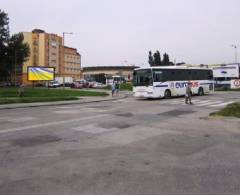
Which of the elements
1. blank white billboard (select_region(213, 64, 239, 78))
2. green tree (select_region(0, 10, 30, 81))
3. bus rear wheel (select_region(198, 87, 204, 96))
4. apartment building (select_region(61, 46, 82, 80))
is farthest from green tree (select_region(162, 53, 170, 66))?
bus rear wheel (select_region(198, 87, 204, 96))

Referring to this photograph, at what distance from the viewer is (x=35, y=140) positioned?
10750 mm

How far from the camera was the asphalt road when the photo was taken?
6.06 metres

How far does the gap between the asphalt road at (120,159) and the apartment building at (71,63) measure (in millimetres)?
125910

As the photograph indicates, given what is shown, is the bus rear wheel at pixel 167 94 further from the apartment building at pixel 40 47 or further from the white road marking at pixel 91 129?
the apartment building at pixel 40 47

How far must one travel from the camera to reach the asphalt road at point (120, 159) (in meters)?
6.06

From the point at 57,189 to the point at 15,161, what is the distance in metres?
2.43

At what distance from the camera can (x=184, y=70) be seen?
1396 inches

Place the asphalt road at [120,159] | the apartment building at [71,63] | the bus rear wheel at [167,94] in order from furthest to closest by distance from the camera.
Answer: the apartment building at [71,63] → the bus rear wheel at [167,94] → the asphalt road at [120,159]

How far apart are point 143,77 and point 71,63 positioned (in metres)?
114

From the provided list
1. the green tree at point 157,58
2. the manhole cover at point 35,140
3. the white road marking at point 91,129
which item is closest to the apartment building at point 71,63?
the green tree at point 157,58

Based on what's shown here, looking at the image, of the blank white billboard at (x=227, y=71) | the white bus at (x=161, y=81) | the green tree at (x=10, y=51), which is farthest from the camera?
the green tree at (x=10, y=51)

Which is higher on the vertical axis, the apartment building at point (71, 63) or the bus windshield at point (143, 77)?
the apartment building at point (71, 63)

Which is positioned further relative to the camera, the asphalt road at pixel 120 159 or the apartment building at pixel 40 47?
the apartment building at pixel 40 47

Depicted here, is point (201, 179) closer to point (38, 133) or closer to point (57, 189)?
point (57, 189)
